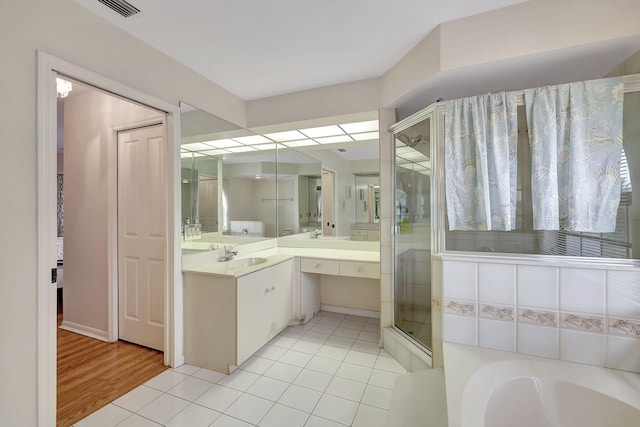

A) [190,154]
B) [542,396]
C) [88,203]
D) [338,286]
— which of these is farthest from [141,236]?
[542,396]

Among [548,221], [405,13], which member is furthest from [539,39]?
[548,221]

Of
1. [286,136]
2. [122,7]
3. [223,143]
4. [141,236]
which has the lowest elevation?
[141,236]

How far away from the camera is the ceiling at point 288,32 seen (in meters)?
1.61

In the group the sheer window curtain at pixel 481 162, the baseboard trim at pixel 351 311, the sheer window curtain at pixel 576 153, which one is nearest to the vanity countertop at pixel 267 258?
the baseboard trim at pixel 351 311

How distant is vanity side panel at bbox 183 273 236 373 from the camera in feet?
6.81

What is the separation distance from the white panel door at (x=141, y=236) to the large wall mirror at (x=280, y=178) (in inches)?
13.2

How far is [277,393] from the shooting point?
1.87m

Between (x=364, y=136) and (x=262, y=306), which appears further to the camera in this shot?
(x=364, y=136)

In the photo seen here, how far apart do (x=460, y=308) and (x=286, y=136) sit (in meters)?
2.62

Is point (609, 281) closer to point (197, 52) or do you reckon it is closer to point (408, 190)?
point (408, 190)

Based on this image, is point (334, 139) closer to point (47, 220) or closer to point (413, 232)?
point (413, 232)

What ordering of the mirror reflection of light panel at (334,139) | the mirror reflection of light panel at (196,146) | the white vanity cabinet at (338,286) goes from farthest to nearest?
the mirror reflection of light panel at (334,139), the white vanity cabinet at (338,286), the mirror reflection of light panel at (196,146)

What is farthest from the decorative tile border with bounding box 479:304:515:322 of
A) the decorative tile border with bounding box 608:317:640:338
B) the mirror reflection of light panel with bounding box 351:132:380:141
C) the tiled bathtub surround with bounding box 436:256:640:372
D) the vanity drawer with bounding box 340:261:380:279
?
the mirror reflection of light panel with bounding box 351:132:380:141

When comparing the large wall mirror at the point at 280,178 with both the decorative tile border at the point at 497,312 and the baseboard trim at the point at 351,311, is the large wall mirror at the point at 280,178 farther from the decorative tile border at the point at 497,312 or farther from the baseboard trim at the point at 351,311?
the decorative tile border at the point at 497,312
